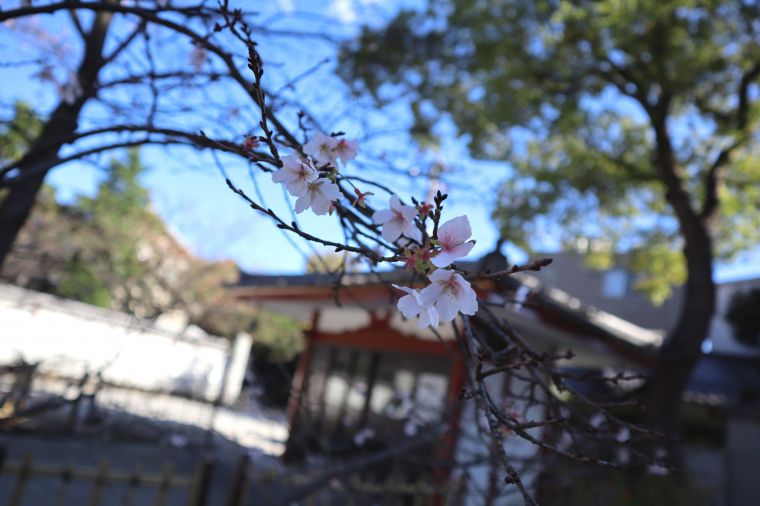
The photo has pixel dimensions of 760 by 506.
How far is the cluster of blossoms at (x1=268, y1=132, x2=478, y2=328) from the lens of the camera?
997 mm

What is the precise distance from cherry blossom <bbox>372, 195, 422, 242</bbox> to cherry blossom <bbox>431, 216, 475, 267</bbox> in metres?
0.23

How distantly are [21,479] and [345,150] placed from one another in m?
3.13

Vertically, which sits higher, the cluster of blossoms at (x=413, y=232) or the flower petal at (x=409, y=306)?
the cluster of blossoms at (x=413, y=232)

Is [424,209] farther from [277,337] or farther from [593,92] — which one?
[277,337]

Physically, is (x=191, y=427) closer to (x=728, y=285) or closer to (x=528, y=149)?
(x=528, y=149)

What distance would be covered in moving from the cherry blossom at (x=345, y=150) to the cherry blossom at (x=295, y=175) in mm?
401

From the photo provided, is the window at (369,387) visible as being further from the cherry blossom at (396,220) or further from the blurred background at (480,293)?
the cherry blossom at (396,220)

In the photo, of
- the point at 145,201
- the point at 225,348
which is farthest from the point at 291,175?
the point at 145,201

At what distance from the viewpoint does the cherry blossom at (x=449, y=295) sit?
39.0 inches

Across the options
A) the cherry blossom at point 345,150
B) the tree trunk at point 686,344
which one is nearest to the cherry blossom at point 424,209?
the cherry blossom at point 345,150

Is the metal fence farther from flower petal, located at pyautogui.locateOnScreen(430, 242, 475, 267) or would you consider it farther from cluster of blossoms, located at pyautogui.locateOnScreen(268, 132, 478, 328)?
flower petal, located at pyautogui.locateOnScreen(430, 242, 475, 267)

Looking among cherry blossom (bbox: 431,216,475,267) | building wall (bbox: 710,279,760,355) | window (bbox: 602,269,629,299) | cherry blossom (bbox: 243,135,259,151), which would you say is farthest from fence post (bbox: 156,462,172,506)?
building wall (bbox: 710,279,760,355)

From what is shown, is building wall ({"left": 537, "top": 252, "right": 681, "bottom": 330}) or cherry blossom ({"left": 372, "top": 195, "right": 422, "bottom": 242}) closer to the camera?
cherry blossom ({"left": 372, "top": 195, "right": 422, "bottom": 242})

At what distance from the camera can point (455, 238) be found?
101cm
